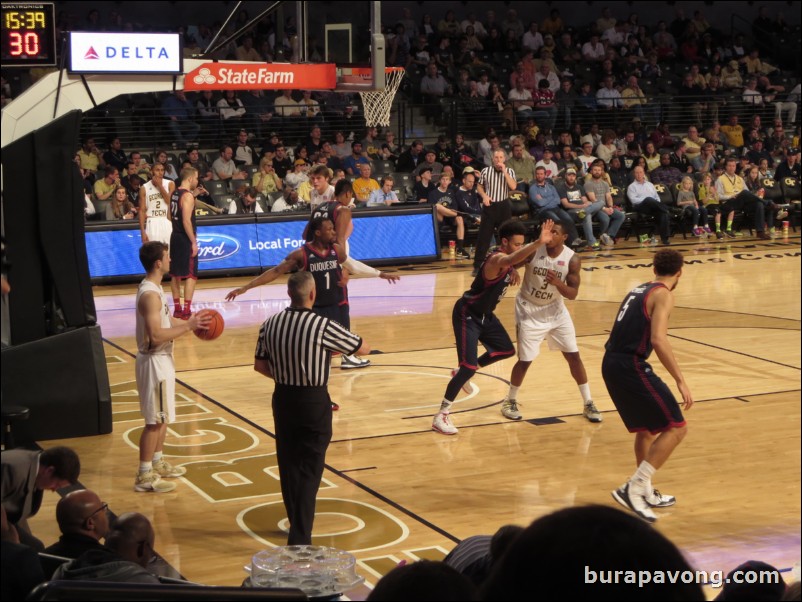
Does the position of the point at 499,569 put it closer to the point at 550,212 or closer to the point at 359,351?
the point at 359,351

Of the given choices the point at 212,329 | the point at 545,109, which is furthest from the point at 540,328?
the point at 545,109

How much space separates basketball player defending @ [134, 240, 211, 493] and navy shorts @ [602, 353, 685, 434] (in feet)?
9.59

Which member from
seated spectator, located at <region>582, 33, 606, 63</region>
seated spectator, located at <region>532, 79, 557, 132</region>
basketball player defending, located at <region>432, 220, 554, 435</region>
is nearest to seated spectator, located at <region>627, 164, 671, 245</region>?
seated spectator, located at <region>532, 79, 557, 132</region>

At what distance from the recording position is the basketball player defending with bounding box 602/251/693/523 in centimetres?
738

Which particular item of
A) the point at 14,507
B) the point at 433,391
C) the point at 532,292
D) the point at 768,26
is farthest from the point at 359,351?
the point at 768,26

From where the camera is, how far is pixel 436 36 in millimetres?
26703

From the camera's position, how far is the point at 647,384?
7.48m

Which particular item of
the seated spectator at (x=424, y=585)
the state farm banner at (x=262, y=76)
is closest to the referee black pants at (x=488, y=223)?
the state farm banner at (x=262, y=76)

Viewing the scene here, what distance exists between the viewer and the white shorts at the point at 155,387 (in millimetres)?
7910

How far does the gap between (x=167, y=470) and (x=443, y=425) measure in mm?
2302

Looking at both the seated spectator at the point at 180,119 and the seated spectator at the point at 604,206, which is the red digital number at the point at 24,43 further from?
the seated spectator at the point at 604,206

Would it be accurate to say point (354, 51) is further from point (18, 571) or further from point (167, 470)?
point (18, 571)

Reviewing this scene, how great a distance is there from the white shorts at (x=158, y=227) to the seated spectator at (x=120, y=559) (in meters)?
10.3

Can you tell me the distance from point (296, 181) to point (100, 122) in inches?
168
